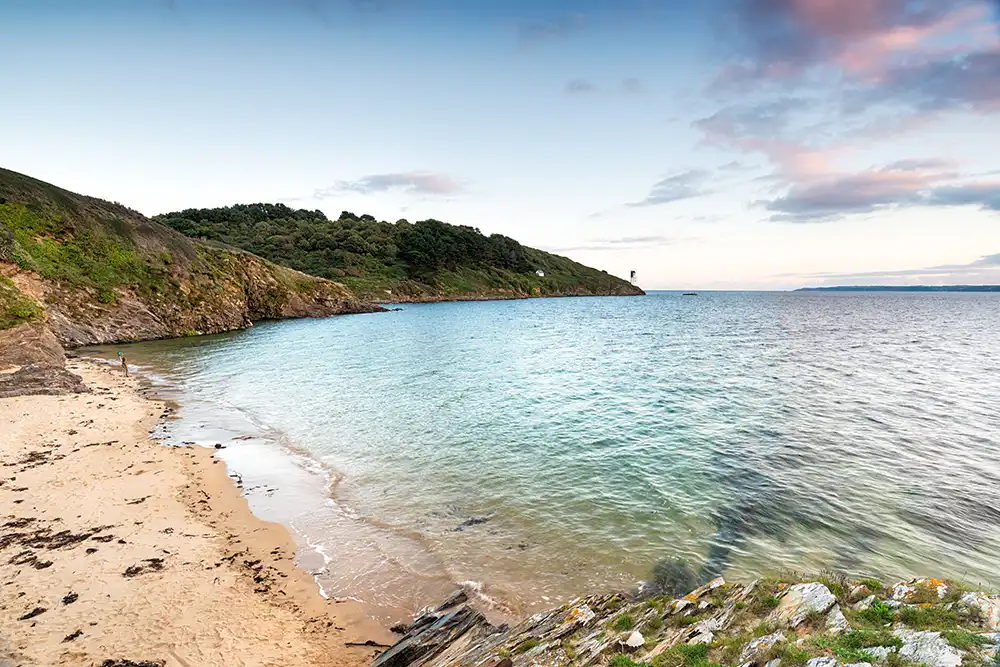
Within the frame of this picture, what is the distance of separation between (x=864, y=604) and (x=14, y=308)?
46.0m

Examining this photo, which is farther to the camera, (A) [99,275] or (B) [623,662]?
(A) [99,275]

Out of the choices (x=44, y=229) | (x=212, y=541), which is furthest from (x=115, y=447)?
(x=44, y=229)

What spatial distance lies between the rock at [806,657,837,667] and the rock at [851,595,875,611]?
1903 mm

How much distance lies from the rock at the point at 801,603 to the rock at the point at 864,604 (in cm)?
26

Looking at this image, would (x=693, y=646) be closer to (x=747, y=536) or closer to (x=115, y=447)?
(x=747, y=536)

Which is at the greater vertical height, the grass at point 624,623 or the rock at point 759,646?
the rock at point 759,646

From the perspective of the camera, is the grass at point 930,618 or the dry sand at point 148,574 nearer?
the grass at point 930,618

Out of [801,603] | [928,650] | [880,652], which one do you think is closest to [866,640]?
[880,652]

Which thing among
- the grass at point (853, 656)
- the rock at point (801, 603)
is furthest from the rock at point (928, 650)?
the rock at point (801, 603)

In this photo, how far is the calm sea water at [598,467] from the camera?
44.5ft

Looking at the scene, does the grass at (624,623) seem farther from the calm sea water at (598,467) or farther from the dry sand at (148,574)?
the dry sand at (148,574)

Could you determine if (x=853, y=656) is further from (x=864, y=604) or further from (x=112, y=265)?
(x=112, y=265)

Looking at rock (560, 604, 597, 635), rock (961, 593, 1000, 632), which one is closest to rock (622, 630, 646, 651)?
rock (560, 604, 597, 635)

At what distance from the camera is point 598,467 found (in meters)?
20.5
